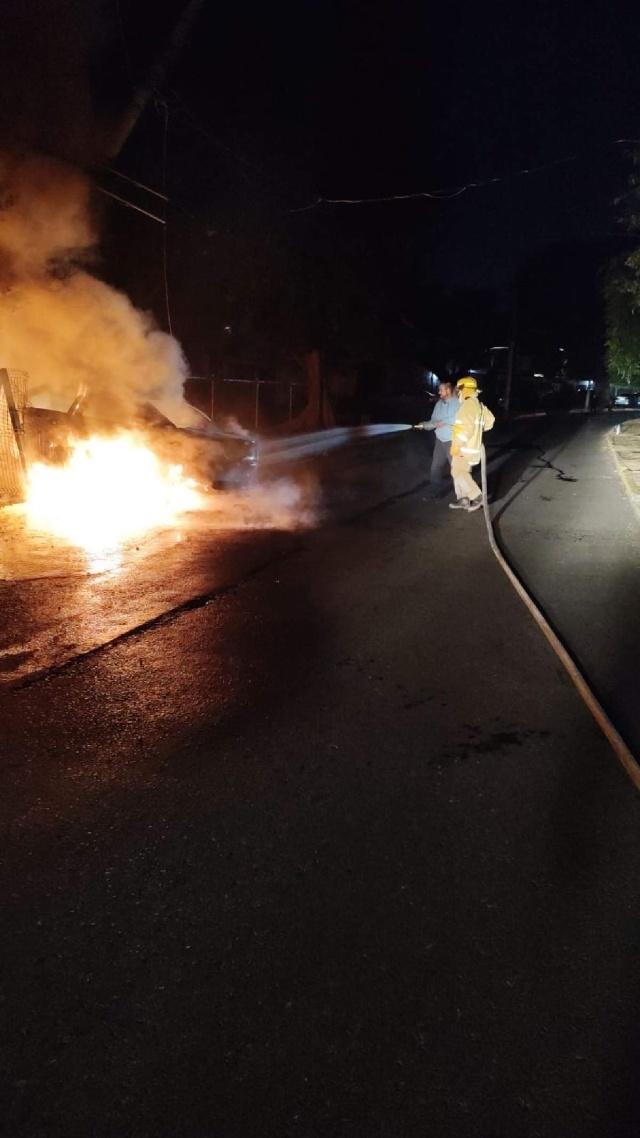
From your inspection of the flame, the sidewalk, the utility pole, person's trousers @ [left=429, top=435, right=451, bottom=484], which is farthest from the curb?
the utility pole

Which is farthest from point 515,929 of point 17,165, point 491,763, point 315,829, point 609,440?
point 609,440

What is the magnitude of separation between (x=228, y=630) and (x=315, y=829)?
7.79 ft

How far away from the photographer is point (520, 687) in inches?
165

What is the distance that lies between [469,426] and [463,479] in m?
0.80

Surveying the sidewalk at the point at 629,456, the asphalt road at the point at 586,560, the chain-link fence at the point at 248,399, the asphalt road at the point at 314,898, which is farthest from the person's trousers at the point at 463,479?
the chain-link fence at the point at 248,399

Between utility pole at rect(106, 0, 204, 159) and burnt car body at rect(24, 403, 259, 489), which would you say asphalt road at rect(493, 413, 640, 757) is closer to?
burnt car body at rect(24, 403, 259, 489)

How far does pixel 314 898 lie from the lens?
8.19 feet

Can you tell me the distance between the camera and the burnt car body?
9.70 metres

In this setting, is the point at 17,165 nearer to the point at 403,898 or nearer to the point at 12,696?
the point at 12,696

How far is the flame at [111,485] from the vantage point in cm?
911

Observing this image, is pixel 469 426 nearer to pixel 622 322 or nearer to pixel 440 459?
pixel 440 459

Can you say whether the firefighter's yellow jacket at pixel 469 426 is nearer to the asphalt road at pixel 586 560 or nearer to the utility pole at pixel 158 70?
the asphalt road at pixel 586 560

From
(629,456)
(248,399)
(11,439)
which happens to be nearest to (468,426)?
(11,439)

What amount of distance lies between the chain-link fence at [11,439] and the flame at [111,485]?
24cm
